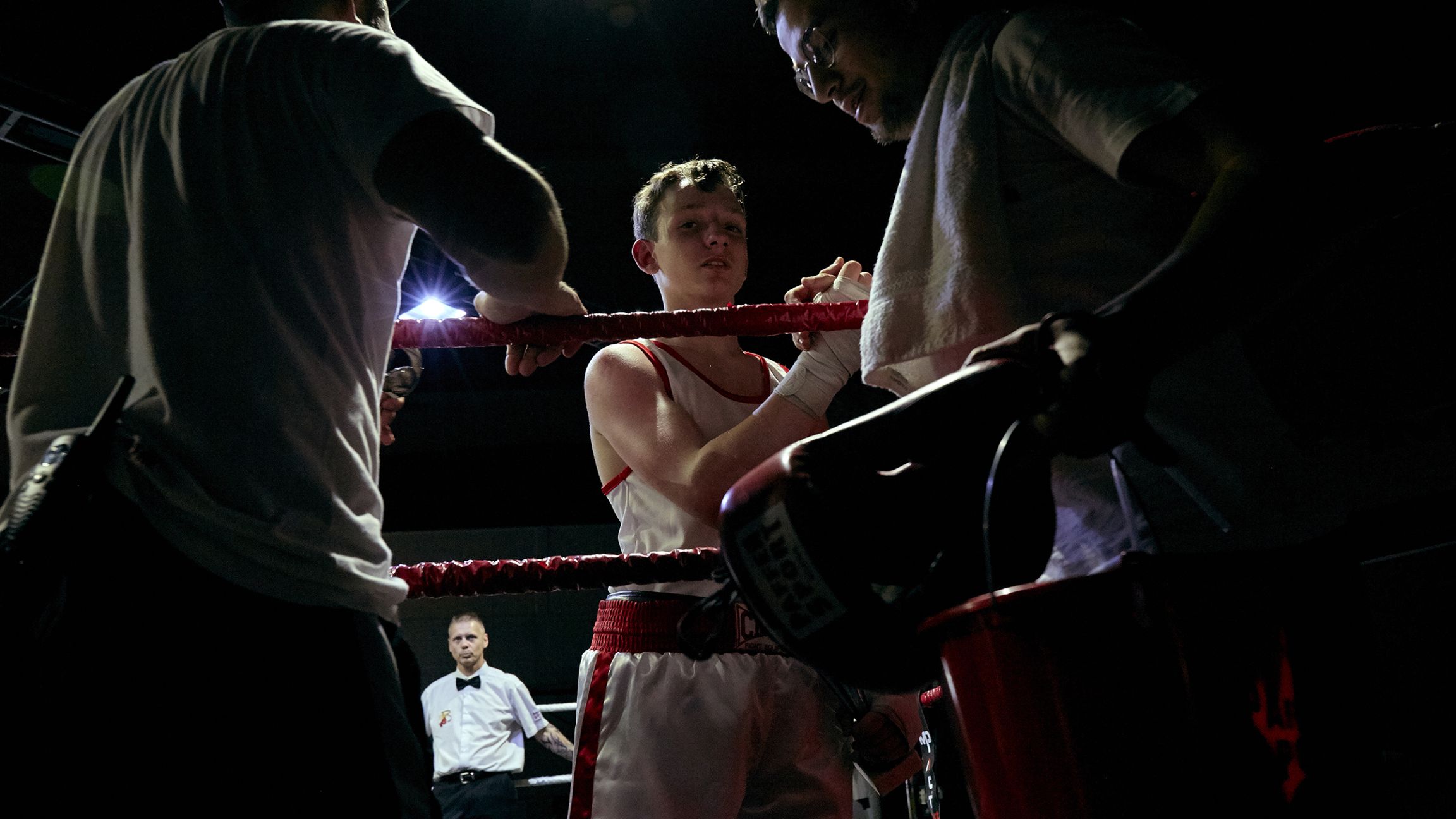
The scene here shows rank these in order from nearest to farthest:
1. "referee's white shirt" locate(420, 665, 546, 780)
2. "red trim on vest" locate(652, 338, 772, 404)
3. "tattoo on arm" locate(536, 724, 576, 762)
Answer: "red trim on vest" locate(652, 338, 772, 404)
"referee's white shirt" locate(420, 665, 546, 780)
"tattoo on arm" locate(536, 724, 576, 762)

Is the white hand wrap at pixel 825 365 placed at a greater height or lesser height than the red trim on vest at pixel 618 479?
greater

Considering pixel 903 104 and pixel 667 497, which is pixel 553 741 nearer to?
pixel 667 497

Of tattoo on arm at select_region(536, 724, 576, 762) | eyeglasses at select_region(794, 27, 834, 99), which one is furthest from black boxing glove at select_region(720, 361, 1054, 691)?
tattoo on arm at select_region(536, 724, 576, 762)

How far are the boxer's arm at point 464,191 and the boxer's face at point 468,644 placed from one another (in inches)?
226

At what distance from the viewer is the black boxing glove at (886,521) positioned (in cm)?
65

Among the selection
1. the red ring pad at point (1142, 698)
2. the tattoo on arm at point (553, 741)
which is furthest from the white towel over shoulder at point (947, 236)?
the tattoo on arm at point (553, 741)

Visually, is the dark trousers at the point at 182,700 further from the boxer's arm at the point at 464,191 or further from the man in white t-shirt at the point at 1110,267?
the man in white t-shirt at the point at 1110,267

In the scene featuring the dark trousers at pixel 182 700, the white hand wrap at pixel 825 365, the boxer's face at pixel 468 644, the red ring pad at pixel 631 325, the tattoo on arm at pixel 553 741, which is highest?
the red ring pad at pixel 631 325

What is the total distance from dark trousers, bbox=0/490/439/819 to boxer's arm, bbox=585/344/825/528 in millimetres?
823

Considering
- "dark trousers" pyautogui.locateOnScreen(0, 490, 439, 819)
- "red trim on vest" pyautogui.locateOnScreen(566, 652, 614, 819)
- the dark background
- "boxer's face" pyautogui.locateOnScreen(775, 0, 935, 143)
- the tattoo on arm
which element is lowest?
the tattoo on arm

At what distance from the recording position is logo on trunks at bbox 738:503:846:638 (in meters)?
0.67

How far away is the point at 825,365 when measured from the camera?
1.63 meters

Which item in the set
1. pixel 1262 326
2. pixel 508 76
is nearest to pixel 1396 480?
pixel 1262 326

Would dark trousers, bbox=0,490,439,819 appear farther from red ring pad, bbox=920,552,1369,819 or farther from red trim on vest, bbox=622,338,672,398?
red trim on vest, bbox=622,338,672,398
